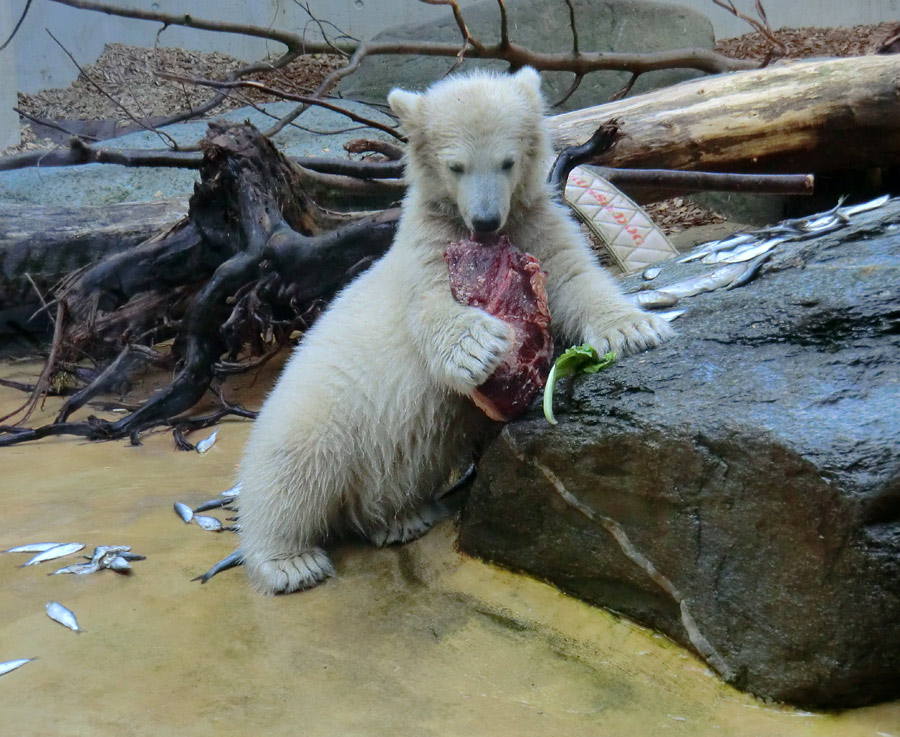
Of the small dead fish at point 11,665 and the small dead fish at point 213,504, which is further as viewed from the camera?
the small dead fish at point 213,504

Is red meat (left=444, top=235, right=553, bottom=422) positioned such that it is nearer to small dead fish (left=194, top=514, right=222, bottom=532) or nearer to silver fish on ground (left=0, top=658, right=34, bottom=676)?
small dead fish (left=194, top=514, right=222, bottom=532)

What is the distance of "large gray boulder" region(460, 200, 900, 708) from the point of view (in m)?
2.09

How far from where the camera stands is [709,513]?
2.35 metres

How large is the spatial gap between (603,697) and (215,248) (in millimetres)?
3938

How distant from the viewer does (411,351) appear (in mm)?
3086

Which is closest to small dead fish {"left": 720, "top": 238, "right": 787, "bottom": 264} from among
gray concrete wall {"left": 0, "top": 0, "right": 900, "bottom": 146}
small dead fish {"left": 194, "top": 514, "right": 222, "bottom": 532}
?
small dead fish {"left": 194, "top": 514, "right": 222, "bottom": 532}

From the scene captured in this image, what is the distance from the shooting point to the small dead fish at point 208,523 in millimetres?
3588

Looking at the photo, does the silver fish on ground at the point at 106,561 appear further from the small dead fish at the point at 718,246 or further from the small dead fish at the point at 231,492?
the small dead fish at the point at 718,246

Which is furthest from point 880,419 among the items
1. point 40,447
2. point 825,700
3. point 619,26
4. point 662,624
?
point 619,26

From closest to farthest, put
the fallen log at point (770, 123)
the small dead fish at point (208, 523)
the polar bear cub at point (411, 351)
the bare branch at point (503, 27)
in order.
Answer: the polar bear cub at point (411, 351), the small dead fish at point (208, 523), the fallen log at point (770, 123), the bare branch at point (503, 27)

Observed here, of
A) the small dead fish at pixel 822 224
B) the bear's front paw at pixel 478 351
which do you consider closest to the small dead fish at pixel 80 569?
the bear's front paw at pixel 478 351

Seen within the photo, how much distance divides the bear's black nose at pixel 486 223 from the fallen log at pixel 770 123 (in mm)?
3086

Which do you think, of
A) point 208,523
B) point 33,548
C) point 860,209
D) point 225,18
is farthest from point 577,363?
point 225,18

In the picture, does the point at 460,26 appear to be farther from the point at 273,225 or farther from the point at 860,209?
the point at 860,209
